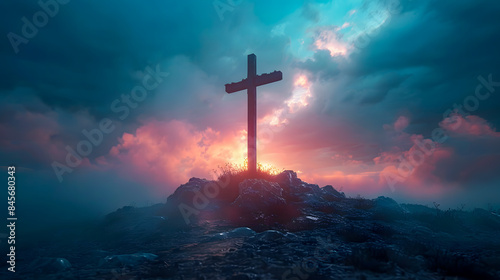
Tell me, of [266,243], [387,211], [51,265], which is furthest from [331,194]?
[51,265]

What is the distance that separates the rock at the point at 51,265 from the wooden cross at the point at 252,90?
27.3ft

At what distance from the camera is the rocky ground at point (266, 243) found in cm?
404

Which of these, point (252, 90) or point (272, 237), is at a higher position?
point (252, 90)

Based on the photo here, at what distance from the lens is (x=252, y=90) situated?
12828mm

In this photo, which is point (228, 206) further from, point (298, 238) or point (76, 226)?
point (76, 226)

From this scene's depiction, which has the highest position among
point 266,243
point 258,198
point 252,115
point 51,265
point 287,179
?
point 252,115

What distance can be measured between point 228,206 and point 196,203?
1639 millimetres

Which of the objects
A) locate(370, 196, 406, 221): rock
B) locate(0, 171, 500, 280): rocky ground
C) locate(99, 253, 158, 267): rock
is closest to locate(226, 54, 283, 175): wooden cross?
locate(0, 171, 500, 280): rocky ground

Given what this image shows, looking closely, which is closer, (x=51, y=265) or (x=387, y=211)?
(x=51, y=265)

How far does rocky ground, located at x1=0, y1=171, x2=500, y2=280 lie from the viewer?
4035mm

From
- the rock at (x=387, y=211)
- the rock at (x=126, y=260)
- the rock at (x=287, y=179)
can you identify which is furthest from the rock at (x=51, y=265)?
the rock at (x=287, y=179)

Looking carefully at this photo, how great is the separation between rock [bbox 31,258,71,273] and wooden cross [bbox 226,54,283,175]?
8.33 m

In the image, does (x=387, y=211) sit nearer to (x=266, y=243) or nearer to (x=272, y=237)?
(x=272, y=237)

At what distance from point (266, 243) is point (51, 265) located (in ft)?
13.5
